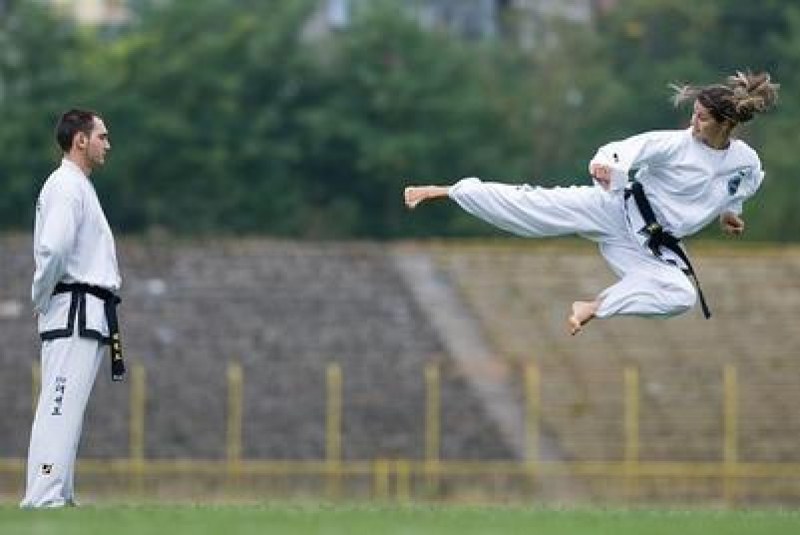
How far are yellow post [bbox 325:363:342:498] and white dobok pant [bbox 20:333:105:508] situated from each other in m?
32.0

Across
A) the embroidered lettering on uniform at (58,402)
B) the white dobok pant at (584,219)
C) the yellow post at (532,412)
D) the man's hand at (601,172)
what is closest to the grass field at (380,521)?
the embroidered lettering on uniform at (58,402)

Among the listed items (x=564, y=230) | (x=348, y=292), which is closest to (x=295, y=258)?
(x=348, y=292)

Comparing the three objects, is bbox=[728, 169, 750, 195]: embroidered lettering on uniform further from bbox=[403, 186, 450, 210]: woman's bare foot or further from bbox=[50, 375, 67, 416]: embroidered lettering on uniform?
bbox=[50, 375, 67, 416]: embroidered lettering on uniform

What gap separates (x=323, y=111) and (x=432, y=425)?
2185cm

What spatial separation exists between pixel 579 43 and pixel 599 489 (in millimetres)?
30054

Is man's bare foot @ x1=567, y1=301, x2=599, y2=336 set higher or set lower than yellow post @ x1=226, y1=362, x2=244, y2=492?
lower

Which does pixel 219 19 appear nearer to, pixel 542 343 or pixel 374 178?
pixel 374 178

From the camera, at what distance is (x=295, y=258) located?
6072cm

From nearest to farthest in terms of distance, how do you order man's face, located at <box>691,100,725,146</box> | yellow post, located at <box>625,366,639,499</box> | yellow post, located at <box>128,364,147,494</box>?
man's face, located at <box>691,100,725,146</box> < yellow post, located at <box>128,364,147,494</box> < yellow post, located at <box>625,366,639,499</box>

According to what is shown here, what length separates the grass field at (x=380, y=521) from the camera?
1661 cm

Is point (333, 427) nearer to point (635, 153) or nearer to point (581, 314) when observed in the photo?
point (581, 314)

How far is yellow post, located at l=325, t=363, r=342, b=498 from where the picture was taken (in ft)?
171

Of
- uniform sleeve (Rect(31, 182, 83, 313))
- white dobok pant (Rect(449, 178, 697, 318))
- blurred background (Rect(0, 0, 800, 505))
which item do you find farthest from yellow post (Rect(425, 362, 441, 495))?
uniform sleeve (Rect(31, 182, 83, 313))

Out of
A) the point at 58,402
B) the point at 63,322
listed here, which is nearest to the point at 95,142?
the point at 63,322
